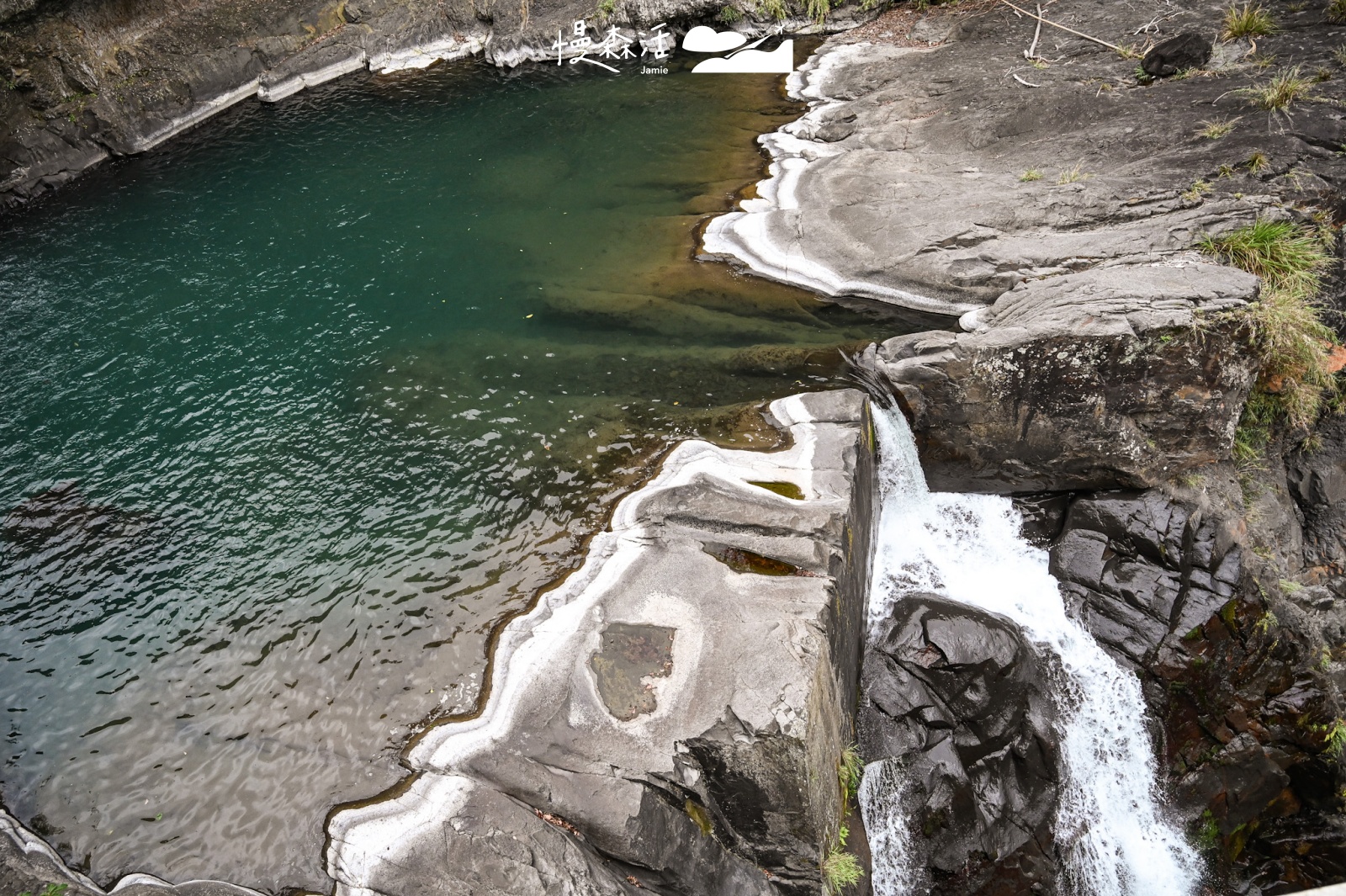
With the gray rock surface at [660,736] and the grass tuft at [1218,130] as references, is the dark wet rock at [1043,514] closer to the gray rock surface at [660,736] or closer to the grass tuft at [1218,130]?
the gray rock surface at [660,736]

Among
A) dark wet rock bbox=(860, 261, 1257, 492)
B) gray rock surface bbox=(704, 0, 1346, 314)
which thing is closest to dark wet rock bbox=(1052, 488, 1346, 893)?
dark wet rock bbox=(860, 261, 1257, 492)

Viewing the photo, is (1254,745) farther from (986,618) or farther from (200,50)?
(200,50)

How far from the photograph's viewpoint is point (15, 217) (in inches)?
765

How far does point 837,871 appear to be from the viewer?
279 inches

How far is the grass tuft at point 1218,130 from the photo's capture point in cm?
1290

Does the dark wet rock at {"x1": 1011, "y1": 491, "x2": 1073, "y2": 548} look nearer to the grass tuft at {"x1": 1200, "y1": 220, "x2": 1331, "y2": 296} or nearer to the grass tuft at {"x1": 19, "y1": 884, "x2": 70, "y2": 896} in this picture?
the grass tuft at {"x1": 1200, "y1": 220, "x2": 1331, "y2": 296}

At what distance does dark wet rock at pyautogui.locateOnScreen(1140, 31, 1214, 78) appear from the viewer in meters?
15.1

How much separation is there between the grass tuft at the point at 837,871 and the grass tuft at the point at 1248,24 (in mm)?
17477

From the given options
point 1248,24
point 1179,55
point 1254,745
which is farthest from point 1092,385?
point 1248,24

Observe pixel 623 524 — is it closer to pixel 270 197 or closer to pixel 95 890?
pixel 95 890

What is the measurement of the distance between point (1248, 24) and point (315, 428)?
1924cm

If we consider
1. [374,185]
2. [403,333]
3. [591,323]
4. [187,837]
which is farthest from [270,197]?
[187,837]

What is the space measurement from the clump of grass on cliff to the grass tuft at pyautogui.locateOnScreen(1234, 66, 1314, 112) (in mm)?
3445

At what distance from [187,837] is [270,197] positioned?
54.8 ft
